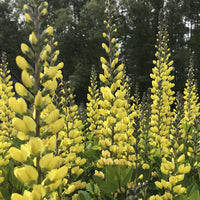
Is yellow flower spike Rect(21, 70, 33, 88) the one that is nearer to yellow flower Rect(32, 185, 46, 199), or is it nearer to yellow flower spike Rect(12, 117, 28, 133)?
yellow flower spike Rect(12, 117, 28, 133)

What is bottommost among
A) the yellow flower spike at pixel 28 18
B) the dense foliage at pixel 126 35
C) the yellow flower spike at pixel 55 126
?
the yellow flower spike at pixel 55 126

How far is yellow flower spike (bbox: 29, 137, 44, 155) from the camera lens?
130cm

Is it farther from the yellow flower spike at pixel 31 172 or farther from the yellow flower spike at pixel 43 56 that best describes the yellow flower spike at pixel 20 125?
the yellow flower spike at pixel 43 56

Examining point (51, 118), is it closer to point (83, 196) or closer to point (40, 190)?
point (40, 190)

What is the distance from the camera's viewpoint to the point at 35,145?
4.29 ft

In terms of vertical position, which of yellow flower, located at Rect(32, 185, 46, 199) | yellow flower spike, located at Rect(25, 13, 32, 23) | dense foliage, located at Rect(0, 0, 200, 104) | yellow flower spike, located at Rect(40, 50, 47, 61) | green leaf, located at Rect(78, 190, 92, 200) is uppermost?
dense foliage, located at Rect(0, 0, 200, 104)

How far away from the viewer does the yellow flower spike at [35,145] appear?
1.30m

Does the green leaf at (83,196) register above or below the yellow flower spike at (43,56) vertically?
below

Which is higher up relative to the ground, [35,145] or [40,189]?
[35,145]

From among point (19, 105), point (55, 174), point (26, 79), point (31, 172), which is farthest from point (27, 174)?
point (26, 79)

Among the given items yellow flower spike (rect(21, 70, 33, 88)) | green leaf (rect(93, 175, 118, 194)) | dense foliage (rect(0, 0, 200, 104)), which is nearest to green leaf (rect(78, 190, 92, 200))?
green leaf (rect(93, 175, 118, 194))

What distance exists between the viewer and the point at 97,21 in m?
34.3

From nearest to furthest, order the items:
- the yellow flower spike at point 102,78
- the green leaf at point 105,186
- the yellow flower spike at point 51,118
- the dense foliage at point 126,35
→ the yellow flower spike at point 51,118, the green leaf at point 105,186, the yellow flower spike at point 102,78, the dense foliage at point 126,35

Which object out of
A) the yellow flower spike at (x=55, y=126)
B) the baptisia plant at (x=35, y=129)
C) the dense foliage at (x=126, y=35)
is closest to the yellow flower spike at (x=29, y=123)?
the baptisia plant at (x=35, y=129)
